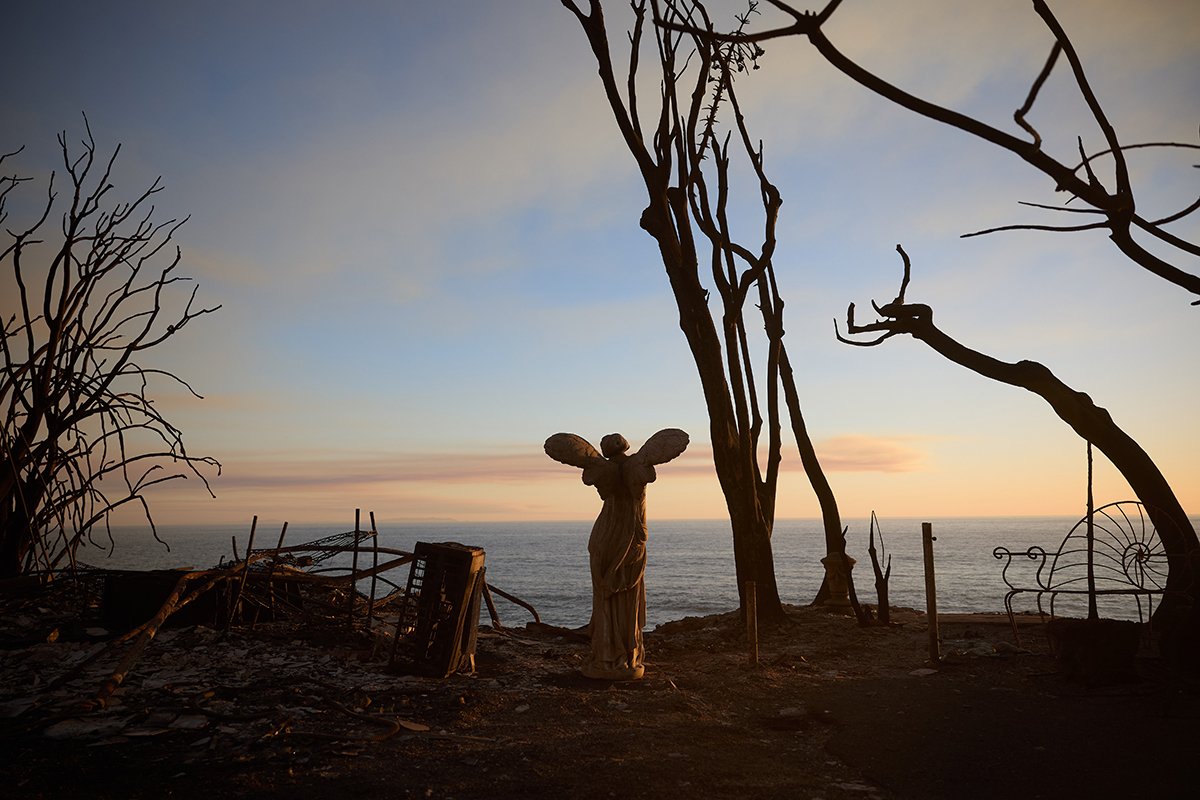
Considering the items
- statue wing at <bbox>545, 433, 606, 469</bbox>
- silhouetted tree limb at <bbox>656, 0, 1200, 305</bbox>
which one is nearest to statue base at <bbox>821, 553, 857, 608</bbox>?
statue wing at <bbox>545, 433, 606, 469</bbox>

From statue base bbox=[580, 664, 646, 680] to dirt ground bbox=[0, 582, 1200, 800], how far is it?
0.10 meters

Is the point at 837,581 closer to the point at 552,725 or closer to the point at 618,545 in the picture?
the point at 618,545

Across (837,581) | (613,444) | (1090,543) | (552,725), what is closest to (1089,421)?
(1090,543)

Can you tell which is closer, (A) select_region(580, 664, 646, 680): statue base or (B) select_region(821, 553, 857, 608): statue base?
(A) select_region(580, 664, 646, 680): statue base

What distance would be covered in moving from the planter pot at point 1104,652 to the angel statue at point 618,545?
4674mm

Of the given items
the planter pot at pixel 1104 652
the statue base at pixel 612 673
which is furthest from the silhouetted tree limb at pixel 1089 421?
the statue base at pixel 612 673

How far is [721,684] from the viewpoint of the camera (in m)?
8.87

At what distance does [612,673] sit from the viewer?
28.7 ft

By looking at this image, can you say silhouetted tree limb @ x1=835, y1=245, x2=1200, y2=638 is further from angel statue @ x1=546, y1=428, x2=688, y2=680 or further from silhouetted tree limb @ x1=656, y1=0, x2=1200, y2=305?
silhouetted tree limb @ x1=656, y1=0, x2=1200, y2=305

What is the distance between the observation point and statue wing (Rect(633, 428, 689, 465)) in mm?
8766

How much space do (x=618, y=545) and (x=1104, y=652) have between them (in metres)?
5.29

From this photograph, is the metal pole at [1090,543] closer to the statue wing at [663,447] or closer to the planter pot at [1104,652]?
the planter pot at [1104,652]

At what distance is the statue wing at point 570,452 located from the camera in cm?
912

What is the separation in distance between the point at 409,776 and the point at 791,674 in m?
5.50
